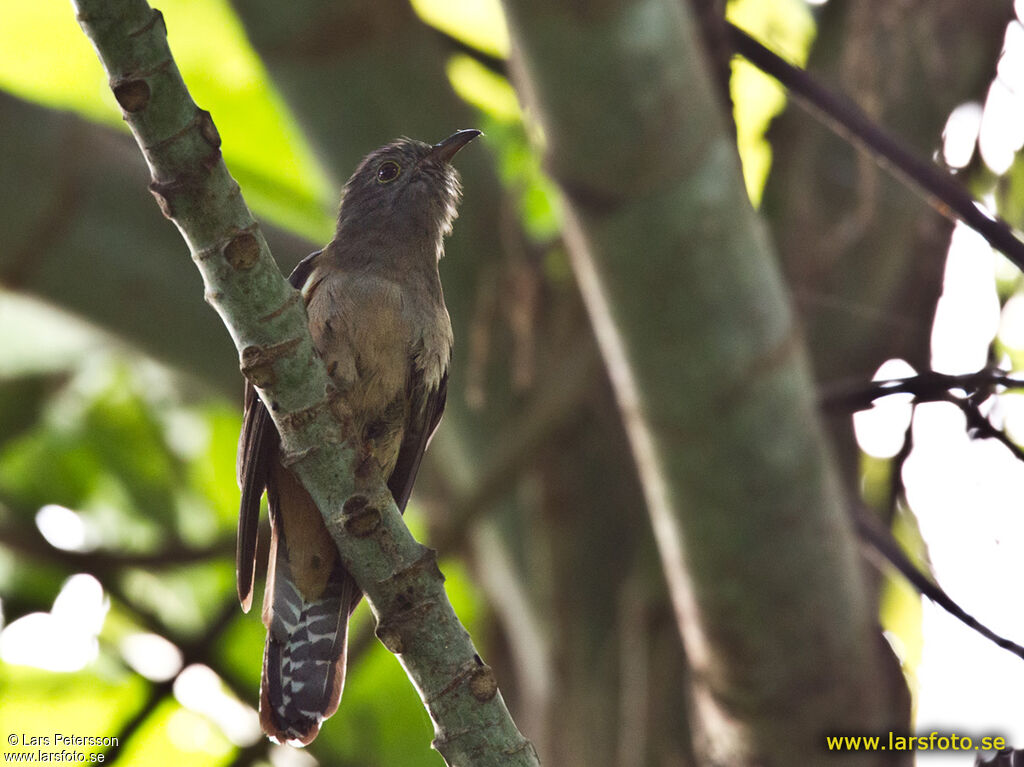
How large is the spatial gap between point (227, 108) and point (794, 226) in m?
3.42

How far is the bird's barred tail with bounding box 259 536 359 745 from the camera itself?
121 inches

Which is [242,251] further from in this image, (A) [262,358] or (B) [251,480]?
(B) [251,480]

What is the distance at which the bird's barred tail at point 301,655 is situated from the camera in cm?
307

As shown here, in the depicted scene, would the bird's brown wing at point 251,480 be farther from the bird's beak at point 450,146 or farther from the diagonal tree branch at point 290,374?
the bird's beak at point 450,146

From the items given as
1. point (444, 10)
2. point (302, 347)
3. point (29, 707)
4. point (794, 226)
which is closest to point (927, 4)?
point (794, 226)

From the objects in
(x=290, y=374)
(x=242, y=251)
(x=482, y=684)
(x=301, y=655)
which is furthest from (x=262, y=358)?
(x=301, y=655)

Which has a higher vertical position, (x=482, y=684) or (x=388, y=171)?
(x=388, y=171)

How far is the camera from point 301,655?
3.22 meters

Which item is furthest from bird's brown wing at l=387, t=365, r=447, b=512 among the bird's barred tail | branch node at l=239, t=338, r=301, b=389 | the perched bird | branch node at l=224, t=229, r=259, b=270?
branch node at l=224, t=229, r=259, b=270

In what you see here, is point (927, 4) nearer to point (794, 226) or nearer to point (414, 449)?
point (794, 226)

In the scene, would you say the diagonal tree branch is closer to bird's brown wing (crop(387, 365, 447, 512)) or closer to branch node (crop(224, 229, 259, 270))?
branch node (crop(224, 229, 259, 270))

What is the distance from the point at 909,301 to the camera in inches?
184

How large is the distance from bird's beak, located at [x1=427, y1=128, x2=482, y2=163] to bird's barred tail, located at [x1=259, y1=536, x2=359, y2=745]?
161 cm

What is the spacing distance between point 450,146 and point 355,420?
148 centimetres
